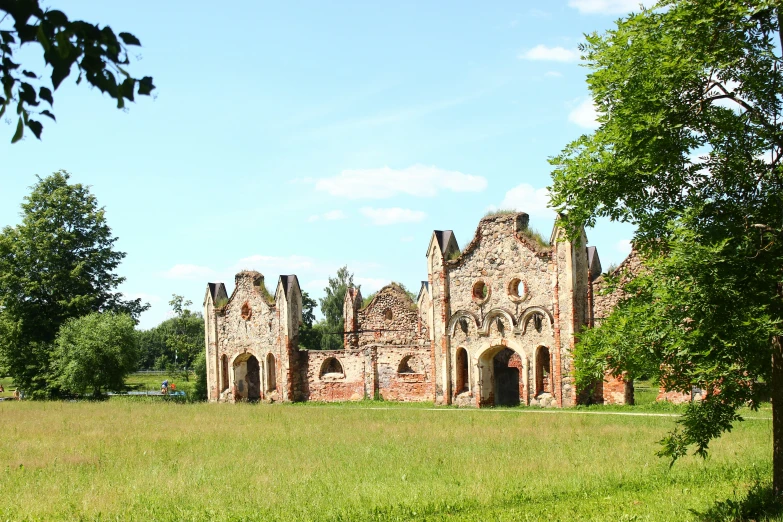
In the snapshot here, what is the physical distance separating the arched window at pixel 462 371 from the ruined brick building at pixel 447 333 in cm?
4

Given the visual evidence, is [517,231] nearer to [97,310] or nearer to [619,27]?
[619,27]

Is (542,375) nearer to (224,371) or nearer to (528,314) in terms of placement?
(528,314)

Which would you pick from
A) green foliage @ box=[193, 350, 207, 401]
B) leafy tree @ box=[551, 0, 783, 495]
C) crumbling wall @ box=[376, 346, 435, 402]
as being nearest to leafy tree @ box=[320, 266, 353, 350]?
green foliage @ box=[193, 350, 207, 401]

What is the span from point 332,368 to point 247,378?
5611mm

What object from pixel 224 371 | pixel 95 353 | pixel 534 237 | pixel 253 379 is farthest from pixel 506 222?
pixel 95 353

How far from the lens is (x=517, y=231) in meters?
28.0

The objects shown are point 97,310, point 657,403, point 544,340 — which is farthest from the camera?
point 97,310

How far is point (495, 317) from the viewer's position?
2859cm

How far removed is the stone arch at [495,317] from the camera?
28.0 meters

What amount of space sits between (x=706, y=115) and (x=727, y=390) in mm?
3342

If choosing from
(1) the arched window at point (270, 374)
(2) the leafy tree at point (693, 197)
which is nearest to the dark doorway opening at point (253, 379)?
(1) the arched window at point (270, 374)

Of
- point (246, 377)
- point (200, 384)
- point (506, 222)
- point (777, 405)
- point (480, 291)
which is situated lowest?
Answer: point (200, 384)

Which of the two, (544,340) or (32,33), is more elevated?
(32,33)

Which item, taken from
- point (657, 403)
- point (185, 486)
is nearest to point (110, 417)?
point (185, 486)
